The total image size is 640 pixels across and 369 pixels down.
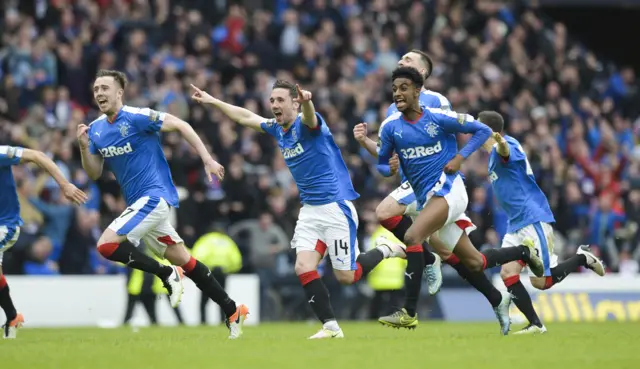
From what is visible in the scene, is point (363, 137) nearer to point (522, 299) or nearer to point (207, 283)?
point (207, 283)

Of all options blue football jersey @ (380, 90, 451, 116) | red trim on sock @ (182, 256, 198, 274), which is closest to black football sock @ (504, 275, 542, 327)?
blue football jersey @ (380, 90, 451, 116)

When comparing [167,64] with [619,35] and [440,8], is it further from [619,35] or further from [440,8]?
[619,35]

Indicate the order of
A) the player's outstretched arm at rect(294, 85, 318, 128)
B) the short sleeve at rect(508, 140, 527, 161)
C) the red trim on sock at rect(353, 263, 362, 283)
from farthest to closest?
the short sleeve at rect(508, 140, 527, 161) < the red trim on sock at rect(353, 263, 362, 283) < the player's outstretched arm at rect(294, 85, 318, 128)

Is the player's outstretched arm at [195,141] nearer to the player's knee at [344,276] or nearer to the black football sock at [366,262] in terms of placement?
the player's knee at [344,276]

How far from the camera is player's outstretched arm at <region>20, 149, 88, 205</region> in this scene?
1257cm

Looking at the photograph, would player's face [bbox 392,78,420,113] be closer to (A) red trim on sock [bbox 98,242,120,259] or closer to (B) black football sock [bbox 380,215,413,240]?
(B) black football sock [bbox 380,215,413,240]

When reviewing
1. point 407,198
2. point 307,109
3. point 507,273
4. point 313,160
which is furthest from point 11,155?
point 507,273

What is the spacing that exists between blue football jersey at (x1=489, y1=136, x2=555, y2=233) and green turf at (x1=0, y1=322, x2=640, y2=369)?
4.73 ft

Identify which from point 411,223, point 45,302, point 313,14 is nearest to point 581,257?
point 411,223

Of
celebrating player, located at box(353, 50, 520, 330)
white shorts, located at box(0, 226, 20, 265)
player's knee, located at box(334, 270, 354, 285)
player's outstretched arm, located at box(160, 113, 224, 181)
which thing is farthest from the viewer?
white shorts, located at box(0, 226, 20, 265)

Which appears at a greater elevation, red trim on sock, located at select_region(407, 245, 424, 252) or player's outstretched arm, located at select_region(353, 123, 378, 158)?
player's outstretched arm, located at select_region(353, 123, 378, 158)

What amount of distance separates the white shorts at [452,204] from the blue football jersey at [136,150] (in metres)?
2.87

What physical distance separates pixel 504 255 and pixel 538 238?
0.80m

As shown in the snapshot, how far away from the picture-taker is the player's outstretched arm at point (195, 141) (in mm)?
12195
